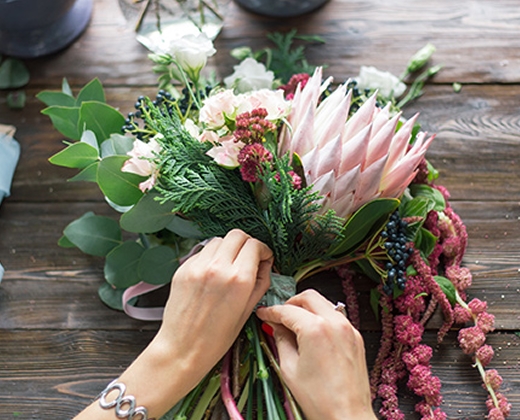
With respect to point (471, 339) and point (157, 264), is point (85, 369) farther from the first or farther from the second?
point (471, 339)

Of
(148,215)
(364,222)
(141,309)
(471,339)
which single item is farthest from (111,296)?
(471,339)

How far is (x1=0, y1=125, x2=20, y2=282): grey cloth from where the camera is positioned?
44.6 inches

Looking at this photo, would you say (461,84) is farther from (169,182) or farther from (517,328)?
(169,182)

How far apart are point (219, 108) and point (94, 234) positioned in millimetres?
371

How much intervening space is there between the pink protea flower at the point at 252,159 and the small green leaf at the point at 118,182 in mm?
195

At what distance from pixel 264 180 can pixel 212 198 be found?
87 mm

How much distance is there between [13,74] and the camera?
4.08 feet

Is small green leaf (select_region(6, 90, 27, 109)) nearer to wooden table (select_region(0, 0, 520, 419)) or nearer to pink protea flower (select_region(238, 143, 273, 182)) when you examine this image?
wooden table (select_region(0, 0, 520, 419))

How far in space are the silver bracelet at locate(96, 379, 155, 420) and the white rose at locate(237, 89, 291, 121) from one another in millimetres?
386

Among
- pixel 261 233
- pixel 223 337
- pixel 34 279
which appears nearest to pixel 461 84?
pixel 261 233

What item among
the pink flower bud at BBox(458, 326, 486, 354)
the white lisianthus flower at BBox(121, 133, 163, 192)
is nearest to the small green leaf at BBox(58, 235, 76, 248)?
the white lisianthus flower at BBox(121, 133, 163, 192)

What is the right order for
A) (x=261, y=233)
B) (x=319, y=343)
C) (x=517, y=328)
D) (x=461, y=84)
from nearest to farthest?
(x=319, y=343)
(x=261, y=233)
(x=517, y=328)
(x=461, y=84)

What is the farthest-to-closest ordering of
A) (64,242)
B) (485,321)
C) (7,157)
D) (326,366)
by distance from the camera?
1. (7,157)
2. (64,242)
3. (485,321)
4. (326,366)

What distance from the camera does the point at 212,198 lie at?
812 millimetres
